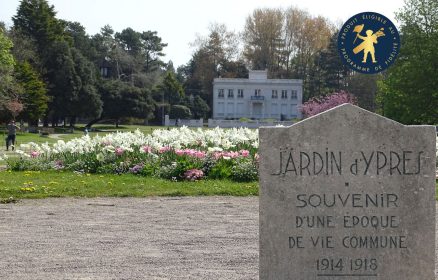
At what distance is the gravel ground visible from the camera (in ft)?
20.9

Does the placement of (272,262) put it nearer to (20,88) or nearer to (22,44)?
(20,88)

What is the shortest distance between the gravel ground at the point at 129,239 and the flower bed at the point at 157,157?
9.75 ft

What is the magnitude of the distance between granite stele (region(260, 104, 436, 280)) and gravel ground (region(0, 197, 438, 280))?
5.35 feet

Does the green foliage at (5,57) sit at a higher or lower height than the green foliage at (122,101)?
higher

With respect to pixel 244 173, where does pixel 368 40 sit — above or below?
above

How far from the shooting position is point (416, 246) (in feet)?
14.9

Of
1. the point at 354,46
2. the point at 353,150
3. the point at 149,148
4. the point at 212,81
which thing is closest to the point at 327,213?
the point at 353,150

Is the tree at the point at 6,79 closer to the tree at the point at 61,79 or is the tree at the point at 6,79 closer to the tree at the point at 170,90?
the tree at the point at 61,79

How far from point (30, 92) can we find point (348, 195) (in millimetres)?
49309

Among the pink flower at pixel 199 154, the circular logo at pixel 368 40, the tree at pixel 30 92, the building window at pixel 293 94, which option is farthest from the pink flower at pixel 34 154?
the building window at pixel 293 94

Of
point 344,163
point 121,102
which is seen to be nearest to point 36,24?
point 121,102

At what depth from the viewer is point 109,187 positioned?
13688 mm

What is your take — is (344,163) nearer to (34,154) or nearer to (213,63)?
(34,154)

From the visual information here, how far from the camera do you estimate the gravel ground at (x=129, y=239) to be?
6367 millimetres
